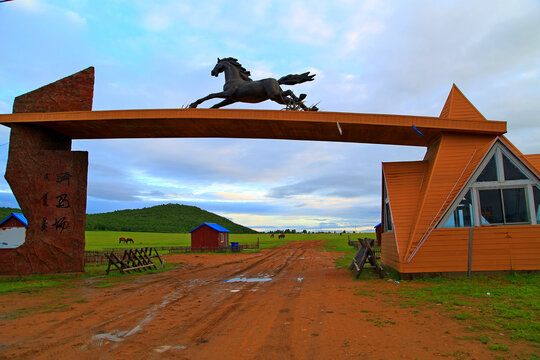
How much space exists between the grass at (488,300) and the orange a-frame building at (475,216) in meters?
0.65

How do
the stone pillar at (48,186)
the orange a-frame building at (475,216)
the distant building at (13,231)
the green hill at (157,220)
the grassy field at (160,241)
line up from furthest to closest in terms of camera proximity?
the green hill at (157,220) → the grassy field at (160,241) → the distant building at (13,231) → the stone pillar at (48,186) → the orange a-frame building at (475,216)

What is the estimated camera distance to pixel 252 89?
587 inches

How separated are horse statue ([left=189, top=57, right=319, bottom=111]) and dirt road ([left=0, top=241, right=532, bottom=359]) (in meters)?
8.20

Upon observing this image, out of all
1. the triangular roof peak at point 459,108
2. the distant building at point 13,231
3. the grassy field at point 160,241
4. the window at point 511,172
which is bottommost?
the grassy field at point 160,241

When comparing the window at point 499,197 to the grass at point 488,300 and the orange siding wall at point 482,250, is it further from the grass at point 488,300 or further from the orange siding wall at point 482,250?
the grass at point 488,300

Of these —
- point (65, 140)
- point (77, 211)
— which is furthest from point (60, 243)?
point (65, 140)

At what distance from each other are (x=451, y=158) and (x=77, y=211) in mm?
16021

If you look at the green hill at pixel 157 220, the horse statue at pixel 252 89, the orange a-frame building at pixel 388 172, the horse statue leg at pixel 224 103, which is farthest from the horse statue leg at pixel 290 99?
the green hill at pixel 157 220

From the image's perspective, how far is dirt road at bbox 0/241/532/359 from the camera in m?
5.30

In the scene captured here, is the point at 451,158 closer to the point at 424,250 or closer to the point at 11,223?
the point at 424,250

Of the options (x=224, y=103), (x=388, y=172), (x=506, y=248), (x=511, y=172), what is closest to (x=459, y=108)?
(x=511, y=172)

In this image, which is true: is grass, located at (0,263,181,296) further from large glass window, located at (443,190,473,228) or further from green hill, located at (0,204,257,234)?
green hill, located at (0,204,257,234)

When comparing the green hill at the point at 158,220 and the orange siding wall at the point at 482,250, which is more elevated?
the green hill at the point at 158,220

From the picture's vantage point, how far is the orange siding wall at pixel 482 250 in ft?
37.6
